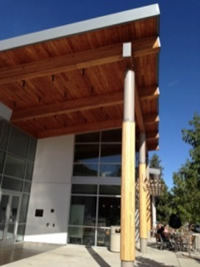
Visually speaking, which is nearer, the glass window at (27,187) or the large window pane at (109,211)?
the large window pane at (109,211)

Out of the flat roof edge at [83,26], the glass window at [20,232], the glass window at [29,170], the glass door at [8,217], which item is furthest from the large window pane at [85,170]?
the flat roof edge at [83,26]

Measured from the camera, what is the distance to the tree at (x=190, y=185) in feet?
41.3

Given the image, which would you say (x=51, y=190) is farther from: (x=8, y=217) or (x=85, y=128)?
(x=85, y=128)

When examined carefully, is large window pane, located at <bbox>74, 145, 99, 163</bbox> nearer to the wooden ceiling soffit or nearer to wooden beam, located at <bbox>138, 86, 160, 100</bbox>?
wooden beam, located at <bbox>138, 86, 160, 100</bbox>

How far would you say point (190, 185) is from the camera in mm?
14188

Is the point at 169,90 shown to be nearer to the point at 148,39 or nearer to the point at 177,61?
the point at 177,61

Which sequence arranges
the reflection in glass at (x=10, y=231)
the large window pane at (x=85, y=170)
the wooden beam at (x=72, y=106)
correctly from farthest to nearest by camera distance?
1. the large window pane at (x=85, y=170)
2. the reflection in glass at (x=10, y=231)
3. the wooden beam at (x=72, y=106)

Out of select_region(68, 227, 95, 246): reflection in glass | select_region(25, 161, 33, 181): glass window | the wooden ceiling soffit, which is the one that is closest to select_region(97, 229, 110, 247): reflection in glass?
select_region(68, 227, 95, 246): reflection in glass

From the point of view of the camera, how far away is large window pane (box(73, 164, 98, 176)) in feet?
46.3

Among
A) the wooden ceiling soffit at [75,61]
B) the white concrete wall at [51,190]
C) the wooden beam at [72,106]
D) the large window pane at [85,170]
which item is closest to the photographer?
the wooden ceiling soffit at [75,61]

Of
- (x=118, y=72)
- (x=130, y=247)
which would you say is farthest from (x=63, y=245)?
(x=118, y=72)

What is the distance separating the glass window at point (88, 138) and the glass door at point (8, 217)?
449 cm

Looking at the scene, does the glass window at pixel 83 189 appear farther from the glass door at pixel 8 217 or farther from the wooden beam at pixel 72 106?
the wooden beam at pixel 72 106

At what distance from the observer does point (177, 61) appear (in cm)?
1353
